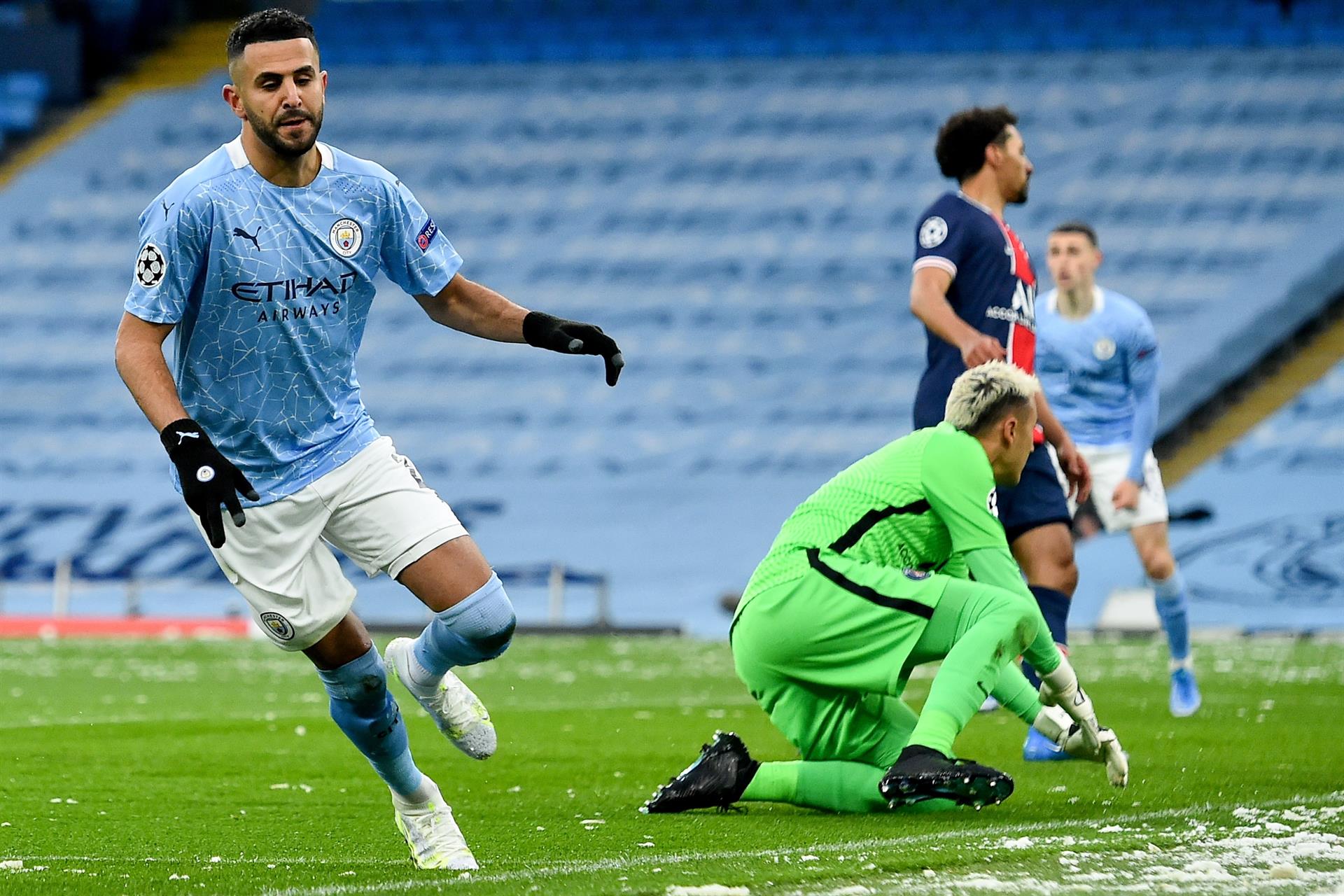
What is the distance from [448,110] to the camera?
24312 mm

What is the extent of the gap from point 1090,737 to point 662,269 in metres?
16.7

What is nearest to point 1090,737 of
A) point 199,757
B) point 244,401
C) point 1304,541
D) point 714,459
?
point 244,401

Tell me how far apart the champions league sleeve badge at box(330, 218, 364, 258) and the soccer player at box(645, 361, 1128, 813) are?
142 centimetres

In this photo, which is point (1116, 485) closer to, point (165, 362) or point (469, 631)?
point (469, 631)

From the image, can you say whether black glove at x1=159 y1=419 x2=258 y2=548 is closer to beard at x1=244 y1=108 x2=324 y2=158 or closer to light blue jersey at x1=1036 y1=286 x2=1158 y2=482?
beard at x1=244 y1=108 x2=324 y2=158

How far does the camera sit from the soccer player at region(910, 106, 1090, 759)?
22.4 ft

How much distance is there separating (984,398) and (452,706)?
1.64 metres

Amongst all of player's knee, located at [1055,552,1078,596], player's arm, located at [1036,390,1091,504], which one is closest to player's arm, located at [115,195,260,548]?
player's arm, located at [1036,390,1091,504]

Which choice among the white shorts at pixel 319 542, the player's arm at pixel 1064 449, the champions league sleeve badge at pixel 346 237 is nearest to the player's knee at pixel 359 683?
the white shorts at pixel 319 542

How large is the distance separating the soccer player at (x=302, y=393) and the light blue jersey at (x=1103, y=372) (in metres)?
4.76

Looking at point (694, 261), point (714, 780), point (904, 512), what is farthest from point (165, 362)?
point (694, 261)

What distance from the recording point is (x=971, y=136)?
6.96 m

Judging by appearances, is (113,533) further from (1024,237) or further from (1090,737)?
(1090,737)

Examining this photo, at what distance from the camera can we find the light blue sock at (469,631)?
4656 millimetres
